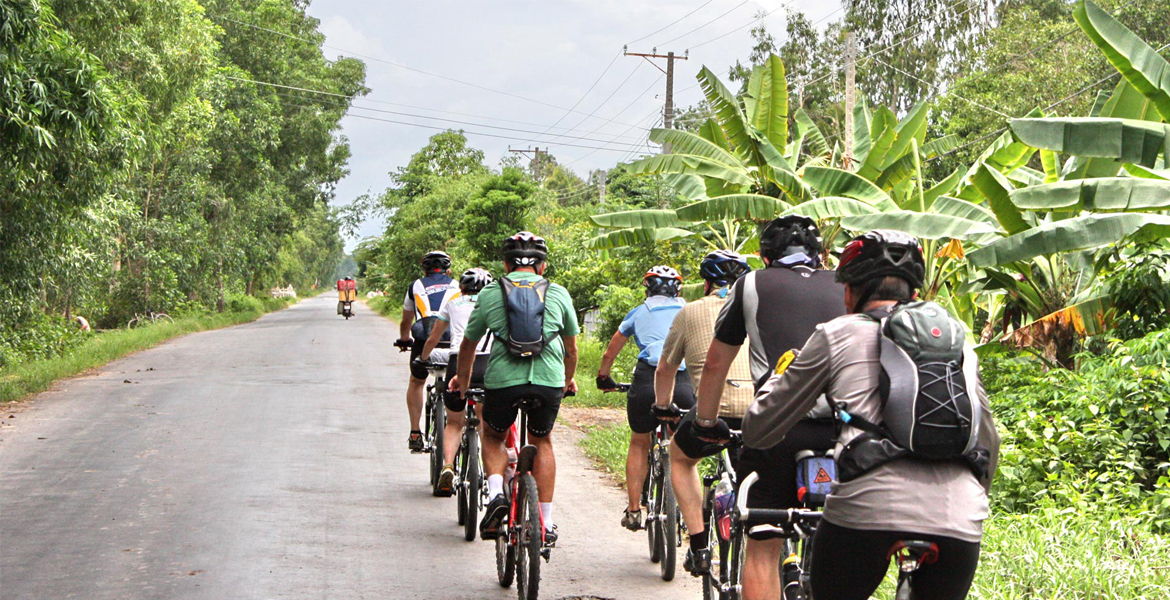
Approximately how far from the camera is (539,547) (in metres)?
5.65

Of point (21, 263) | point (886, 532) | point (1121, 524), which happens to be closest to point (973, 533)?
point (886, 532)

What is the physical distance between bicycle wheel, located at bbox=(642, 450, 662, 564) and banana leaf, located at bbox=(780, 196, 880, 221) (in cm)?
510

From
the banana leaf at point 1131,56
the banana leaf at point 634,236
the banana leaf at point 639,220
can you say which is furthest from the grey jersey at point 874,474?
the banana leaf at point 634,236

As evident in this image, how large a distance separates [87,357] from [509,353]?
54.1ft

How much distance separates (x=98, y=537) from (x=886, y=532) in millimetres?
5846

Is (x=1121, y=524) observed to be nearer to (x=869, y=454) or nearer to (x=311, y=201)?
(x=869, y=454)

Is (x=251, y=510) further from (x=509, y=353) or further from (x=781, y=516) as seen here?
(x=781, y=516)

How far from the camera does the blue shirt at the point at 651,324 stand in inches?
272

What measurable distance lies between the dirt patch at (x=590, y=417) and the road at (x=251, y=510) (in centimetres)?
41

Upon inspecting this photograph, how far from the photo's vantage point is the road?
20.4 ft

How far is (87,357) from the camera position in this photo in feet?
66.1

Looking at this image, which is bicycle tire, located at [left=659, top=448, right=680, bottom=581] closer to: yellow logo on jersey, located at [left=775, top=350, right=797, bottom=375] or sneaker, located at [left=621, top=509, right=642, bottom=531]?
sneaker, located at [left=621, top=509, right=642, bottom=531]

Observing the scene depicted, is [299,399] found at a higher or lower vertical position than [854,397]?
lower

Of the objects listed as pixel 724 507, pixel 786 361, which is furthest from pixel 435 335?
pixel 786 361
